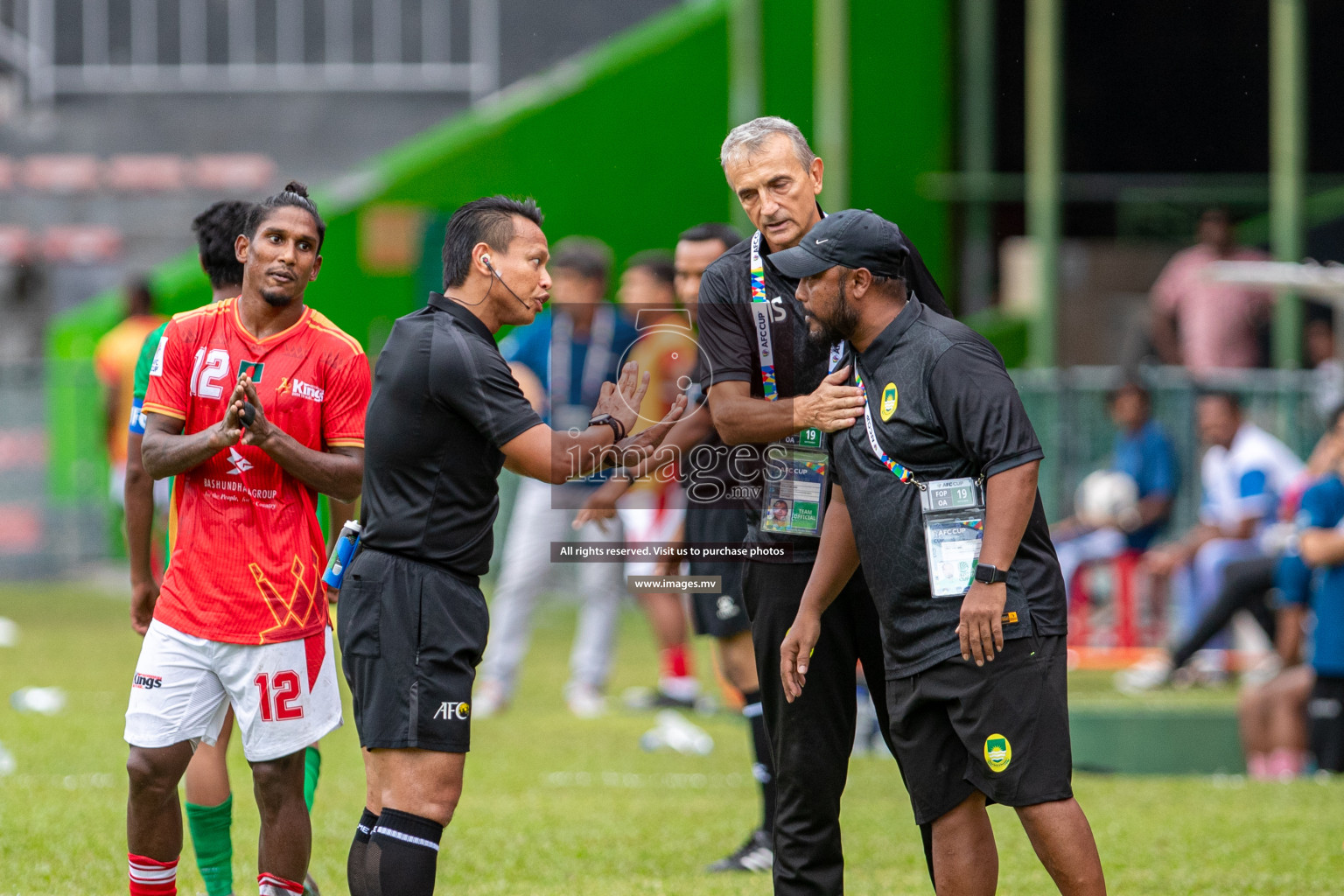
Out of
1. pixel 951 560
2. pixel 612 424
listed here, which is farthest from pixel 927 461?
pixel 612 424

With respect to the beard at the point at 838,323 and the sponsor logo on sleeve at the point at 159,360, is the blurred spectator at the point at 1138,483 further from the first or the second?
the sponsor logo on sleeve at the point at 159,360

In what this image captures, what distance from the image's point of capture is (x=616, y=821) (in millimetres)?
7211

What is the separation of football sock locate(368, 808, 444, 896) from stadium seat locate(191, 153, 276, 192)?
2243 centimetres

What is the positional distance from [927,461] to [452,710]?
1460 millimetres

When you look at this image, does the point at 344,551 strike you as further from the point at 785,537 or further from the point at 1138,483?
the point at 1138,483

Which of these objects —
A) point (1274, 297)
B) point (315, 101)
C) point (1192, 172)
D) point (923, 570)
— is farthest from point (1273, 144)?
point (923, 570)

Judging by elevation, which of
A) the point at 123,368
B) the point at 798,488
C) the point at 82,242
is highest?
the point at 82,242

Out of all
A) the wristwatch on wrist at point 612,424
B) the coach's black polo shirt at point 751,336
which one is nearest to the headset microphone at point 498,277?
the wristwatch on wrist at point 612,424

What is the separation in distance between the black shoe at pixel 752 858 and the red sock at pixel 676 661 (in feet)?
13.6

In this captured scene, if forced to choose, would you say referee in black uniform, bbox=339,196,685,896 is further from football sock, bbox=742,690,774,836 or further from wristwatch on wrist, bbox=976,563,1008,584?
football sock, bbox=742,690,774,836

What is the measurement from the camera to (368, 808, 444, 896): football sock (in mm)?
4574

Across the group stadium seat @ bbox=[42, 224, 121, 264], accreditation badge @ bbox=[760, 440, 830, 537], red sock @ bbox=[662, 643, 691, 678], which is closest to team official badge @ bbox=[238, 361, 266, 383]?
accreditation badge @ bbox=[760, 440, 830, 537]

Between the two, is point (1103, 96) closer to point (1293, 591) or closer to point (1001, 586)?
point (1293, 591)

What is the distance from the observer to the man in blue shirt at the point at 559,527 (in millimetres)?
10258
